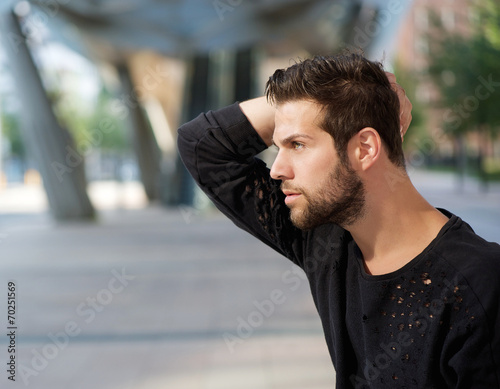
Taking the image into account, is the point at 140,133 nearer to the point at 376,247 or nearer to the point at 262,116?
the point at 262,116

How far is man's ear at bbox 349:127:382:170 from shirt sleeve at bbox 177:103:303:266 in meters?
0.40

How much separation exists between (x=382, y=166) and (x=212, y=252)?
1108cm

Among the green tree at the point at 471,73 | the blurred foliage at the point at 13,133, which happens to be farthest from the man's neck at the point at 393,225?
the blurred foliage at the point at 13,133

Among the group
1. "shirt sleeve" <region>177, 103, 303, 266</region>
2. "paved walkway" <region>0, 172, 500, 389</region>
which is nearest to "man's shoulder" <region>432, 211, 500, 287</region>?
"shirt sleeve" <region>177, 103, 303, 266</region>

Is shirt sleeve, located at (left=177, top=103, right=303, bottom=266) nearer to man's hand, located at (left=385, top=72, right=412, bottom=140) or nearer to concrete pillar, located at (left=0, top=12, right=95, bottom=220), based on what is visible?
man's hand, located at (left=385, top=72, right=412, bottom=140)

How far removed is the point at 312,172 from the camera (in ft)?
5.59

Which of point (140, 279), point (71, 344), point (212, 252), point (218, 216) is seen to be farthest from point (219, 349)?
point (218, 216)

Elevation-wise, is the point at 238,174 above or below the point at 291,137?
below

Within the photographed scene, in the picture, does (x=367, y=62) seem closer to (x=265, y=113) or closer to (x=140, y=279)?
(x=265, y=113)

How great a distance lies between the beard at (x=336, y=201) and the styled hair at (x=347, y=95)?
0.05 metres

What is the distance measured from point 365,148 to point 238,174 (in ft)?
1.57

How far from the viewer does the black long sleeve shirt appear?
1.48 metres

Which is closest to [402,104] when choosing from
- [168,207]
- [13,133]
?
[168,207]

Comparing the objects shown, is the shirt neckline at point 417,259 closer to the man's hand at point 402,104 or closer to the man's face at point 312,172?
the man's face at point 312,172
